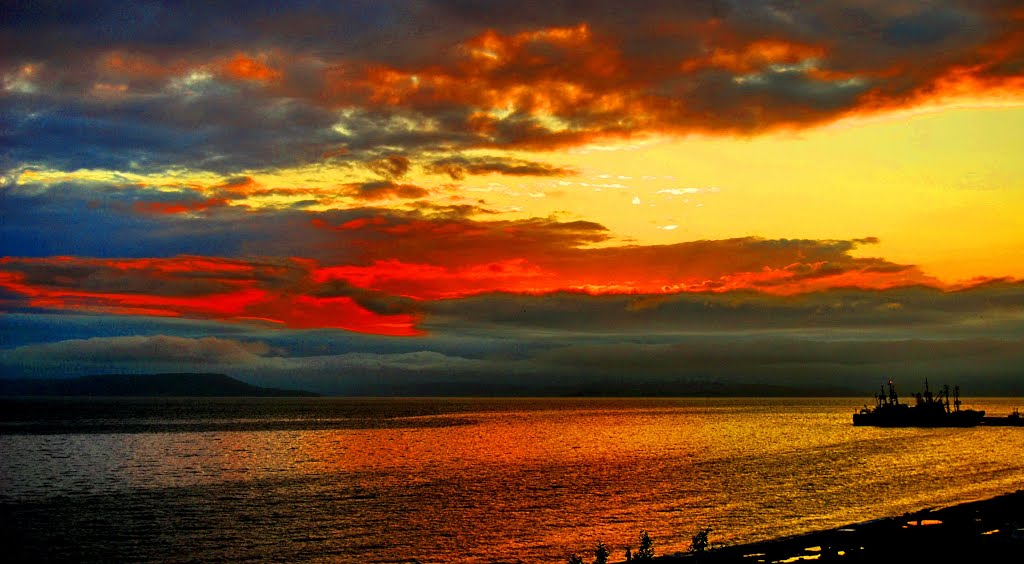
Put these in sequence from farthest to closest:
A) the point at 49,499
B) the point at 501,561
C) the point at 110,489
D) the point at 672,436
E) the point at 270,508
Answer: the point at 672,436
the point at 110,489
the point at 49,499
the point at 270,508
the point at 501,561

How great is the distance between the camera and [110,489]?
79.2m

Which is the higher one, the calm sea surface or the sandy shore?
the sandy shore

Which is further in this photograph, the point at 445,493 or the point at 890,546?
the point at 445,493

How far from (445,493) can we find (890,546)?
1840 inches

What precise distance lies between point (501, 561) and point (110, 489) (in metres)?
49.5

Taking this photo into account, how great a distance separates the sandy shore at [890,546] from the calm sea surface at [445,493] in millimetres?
12628

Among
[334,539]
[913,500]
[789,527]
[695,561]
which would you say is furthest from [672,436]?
[695,561]

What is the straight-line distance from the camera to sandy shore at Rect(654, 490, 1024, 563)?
34281 mm

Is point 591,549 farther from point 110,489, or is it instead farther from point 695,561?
point 110,489

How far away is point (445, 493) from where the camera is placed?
76.3 meters

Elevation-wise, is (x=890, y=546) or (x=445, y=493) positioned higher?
(x=890, y=546)

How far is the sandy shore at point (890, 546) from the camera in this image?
112ft

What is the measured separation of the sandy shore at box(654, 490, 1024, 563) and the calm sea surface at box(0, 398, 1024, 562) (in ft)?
41.4

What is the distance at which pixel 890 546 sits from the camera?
36.2 m
